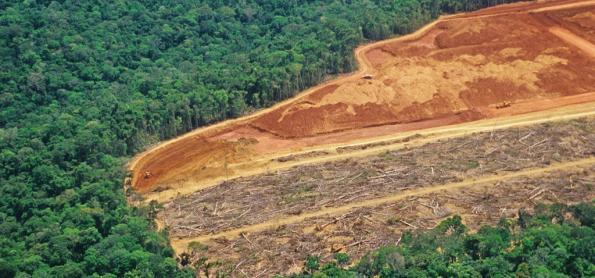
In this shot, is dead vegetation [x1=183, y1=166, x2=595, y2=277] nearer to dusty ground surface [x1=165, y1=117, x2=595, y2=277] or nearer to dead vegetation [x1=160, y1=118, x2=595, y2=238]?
dusty ground surface [x1=165, y1=117, x2=595, y2=277]

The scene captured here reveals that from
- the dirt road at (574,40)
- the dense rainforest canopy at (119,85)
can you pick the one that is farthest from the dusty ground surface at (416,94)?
the dense rainforest canopy at (119,85)

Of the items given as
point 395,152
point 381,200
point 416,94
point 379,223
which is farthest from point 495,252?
point 416,94

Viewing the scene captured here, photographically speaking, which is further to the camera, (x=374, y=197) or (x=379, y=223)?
(x=374, y=197)

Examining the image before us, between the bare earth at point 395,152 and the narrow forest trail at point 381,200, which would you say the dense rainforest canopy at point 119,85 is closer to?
the bare earth at point 395,152

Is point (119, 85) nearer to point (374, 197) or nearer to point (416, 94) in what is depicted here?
point (416, 94)

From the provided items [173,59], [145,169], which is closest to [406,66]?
[173,59]

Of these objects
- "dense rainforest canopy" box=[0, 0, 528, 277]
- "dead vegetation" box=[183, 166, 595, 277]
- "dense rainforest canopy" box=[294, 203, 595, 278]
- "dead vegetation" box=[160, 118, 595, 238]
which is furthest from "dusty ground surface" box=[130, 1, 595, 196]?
"dense rainforest canopy" box=[294, 203, 595, 278]
